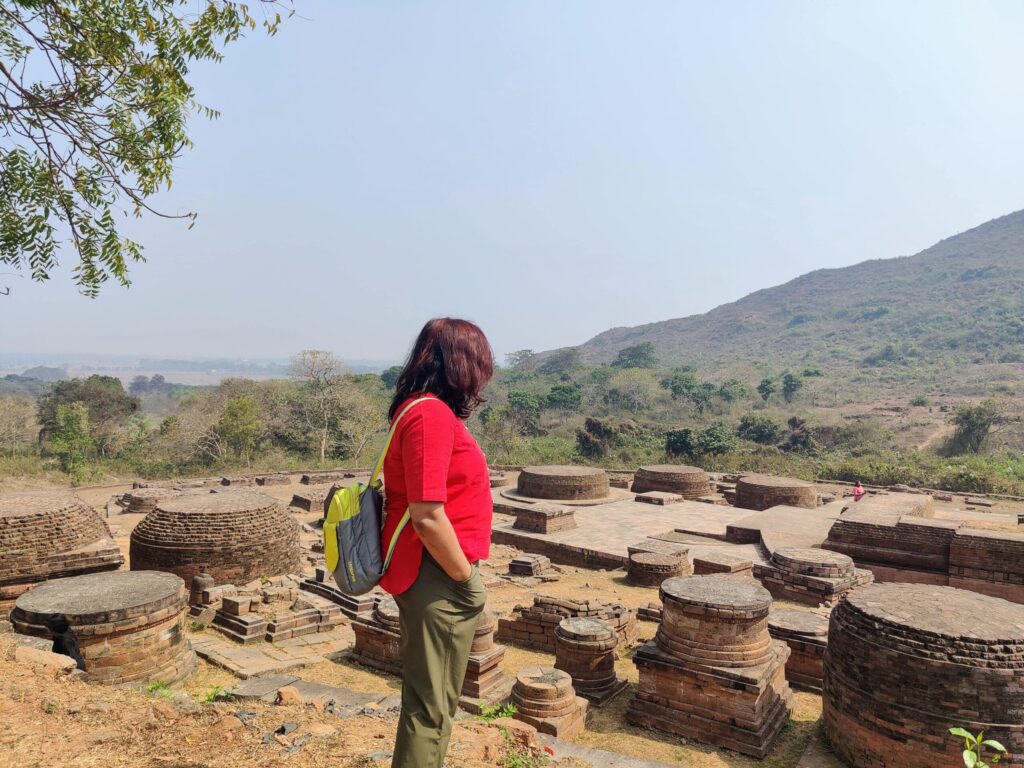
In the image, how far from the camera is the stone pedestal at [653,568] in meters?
10.8

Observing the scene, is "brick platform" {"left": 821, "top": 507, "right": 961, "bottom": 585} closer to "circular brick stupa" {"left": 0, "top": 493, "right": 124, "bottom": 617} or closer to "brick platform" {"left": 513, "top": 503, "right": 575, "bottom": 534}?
"brick platform" {"left": 513, "top": 503, "right": 575, "bottom": 534}

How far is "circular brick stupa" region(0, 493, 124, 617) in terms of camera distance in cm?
794

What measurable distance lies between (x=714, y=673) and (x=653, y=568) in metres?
5.15

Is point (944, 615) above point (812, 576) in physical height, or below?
above

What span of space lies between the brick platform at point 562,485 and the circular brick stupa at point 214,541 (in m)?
8.56

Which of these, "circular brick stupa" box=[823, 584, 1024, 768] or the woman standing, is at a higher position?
the woman standing

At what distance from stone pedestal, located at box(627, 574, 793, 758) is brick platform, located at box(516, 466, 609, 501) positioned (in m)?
11.2

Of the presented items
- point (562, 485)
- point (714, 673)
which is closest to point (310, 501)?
point (562, 485)

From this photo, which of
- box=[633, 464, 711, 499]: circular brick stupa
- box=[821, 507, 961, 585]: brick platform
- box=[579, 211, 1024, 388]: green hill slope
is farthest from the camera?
box=[579, 211, 1024, 388]: green hill slope

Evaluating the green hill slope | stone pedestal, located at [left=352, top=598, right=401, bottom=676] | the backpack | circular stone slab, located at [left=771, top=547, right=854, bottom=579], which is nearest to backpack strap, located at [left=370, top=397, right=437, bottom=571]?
the backpack

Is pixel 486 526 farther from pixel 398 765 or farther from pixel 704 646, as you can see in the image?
pixel 704 646

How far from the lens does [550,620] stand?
311 inches

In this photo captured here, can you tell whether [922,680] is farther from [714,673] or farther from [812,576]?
[812,576]

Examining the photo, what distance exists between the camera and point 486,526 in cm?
227
